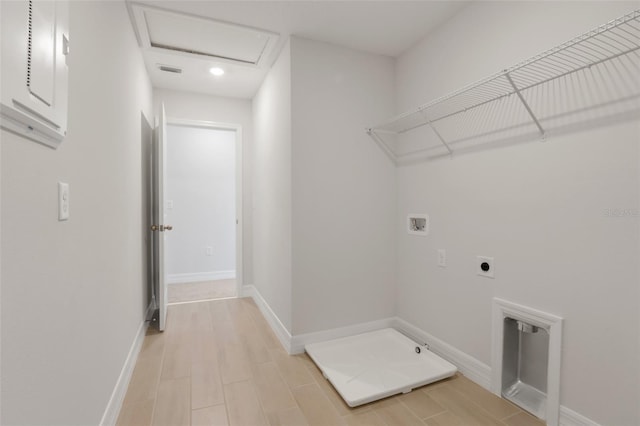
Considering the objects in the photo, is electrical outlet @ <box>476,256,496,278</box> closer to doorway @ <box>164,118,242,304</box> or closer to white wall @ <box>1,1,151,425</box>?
white wall @ <box>1,1,151,425</box>

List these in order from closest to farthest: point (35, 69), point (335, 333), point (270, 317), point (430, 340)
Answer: point (35, 69)
point (430, 340)
point (335, 333)
point (270, 317)

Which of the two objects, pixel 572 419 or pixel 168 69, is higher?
pixel 168 69

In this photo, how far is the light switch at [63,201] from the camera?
990 millimetres

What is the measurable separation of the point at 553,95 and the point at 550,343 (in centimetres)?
125

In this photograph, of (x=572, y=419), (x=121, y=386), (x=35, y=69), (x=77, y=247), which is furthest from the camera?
(x=121, y=386)

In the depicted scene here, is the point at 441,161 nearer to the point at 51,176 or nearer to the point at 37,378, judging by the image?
the point at 51,176

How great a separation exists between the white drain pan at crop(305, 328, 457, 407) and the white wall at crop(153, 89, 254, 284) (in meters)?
1.77

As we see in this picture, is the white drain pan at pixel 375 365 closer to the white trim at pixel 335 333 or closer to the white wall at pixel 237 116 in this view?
Answer: the white trim at pixel 335 333

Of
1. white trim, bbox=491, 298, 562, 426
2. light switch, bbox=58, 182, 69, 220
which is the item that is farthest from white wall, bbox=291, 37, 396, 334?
light switch, bbox=58, 182, 69, 220

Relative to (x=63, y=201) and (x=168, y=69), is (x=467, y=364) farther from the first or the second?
(x=168, y=69)

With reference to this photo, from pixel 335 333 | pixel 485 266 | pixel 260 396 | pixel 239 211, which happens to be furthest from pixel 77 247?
pixel 239 211

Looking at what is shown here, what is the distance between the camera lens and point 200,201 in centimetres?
462

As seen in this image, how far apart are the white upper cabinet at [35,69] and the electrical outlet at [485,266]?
211cm

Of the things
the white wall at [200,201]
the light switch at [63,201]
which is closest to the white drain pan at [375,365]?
the light switch at [63,201]
